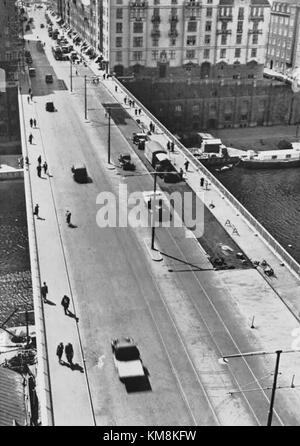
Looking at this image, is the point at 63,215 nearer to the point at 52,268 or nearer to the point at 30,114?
the point at 52,268

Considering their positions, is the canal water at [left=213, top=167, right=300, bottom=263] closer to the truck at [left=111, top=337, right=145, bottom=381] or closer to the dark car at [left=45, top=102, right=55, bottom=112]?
the dark car at [left=45, top=102, right=55, bottom=112]

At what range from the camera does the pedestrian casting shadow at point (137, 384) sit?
39250mm

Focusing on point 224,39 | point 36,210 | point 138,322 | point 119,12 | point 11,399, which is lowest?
point 11,399

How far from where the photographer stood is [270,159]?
Answer: 110 metres

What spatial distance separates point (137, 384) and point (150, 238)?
21.8 m

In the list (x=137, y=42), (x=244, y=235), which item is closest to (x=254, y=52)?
(x=137, y=42)

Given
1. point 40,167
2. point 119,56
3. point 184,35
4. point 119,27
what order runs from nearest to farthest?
point 40,167, point 119,27, point 119,56, point 184,35

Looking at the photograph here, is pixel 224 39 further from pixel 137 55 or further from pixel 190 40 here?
pixel 137 55

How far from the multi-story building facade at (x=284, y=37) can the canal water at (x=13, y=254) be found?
301 ft

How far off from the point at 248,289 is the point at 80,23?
139358 mm

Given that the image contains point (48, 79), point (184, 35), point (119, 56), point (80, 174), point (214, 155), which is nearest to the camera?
point (80, 174)

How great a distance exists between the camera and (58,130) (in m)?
92.3

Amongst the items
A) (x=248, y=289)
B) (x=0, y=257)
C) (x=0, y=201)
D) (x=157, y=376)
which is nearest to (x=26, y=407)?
(x=157, y=376)

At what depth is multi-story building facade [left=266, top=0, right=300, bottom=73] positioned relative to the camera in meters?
151
